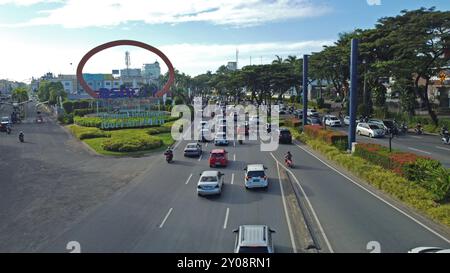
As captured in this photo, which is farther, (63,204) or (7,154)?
(7,154)

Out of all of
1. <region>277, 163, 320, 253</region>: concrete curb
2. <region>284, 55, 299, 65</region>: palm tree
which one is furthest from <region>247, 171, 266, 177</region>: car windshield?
<region>284, 55, 299, 65</region>: palm tree

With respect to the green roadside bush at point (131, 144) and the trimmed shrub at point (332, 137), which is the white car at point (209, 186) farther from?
the green roadside bush at point (131, 144)

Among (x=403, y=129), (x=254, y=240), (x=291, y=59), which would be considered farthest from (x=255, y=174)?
(x=291, y=59)

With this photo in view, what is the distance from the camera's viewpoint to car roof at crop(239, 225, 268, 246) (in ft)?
45.8

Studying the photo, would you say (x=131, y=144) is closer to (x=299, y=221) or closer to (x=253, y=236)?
(x=299, y=221)

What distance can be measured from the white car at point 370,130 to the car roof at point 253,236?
115 ft

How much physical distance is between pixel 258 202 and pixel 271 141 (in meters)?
23.9

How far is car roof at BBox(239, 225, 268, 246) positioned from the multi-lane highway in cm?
188

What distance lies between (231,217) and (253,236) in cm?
613

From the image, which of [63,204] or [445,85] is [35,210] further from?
[445,85]

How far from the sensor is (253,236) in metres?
14.3

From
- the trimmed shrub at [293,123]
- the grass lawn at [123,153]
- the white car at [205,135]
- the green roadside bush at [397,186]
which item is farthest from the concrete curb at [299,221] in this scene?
the trimmed shrub at [293,123]

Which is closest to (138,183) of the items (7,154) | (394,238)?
(394,238)
